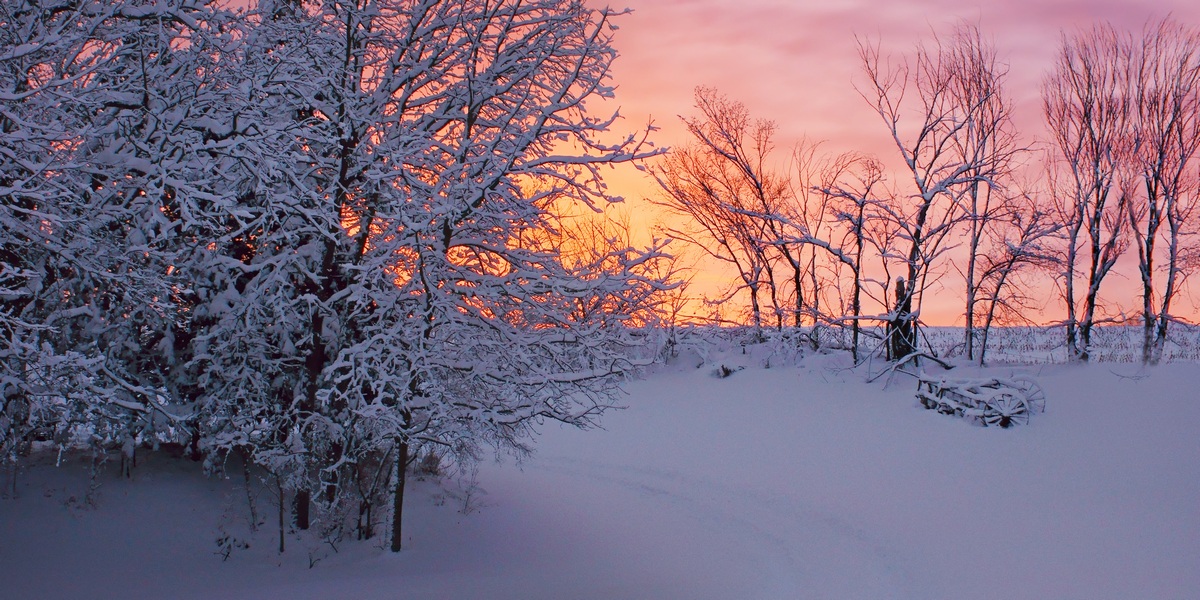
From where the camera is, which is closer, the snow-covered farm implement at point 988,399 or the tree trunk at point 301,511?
the tree trunk at point 301,511

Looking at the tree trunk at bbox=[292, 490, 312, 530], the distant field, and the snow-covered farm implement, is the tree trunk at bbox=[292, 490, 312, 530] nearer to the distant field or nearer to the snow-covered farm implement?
the snow-covered farm implement

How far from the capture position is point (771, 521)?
513 inches

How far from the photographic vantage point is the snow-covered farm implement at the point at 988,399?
15062mm

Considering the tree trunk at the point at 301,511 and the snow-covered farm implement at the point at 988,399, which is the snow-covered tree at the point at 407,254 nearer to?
the tree trunk at the point at 301,511

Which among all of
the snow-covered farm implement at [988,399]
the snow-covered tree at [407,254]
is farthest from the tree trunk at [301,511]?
the snow-covered farm implement at [988,399]

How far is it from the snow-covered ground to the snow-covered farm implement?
0.35 m

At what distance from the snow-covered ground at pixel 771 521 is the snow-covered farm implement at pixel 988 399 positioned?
347 mm

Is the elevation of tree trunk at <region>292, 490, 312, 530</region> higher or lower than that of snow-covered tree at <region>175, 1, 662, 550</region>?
lower

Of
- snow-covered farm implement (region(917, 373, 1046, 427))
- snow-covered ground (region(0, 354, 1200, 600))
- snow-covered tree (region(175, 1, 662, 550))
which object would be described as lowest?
snow-covered ground (region(0, 354, 1200, 600))

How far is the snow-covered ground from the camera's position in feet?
30.6

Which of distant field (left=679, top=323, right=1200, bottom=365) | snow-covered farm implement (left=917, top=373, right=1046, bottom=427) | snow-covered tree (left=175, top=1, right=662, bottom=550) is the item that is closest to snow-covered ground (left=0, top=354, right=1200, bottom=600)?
snow-covered farm implement (left=917, top=373, right=1046, bottom=427)

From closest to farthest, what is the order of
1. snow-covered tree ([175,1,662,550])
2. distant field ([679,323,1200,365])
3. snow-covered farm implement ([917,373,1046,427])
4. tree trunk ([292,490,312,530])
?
snow-covered tree ([175,1,662,550]), tree trunk ([292,490,312,530]), snow-covered farm implement ([917,373,1046,427]), distant field ([679,323,1200,365])

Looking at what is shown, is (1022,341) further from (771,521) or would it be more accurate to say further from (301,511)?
(301,511)

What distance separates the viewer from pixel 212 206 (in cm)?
1009
